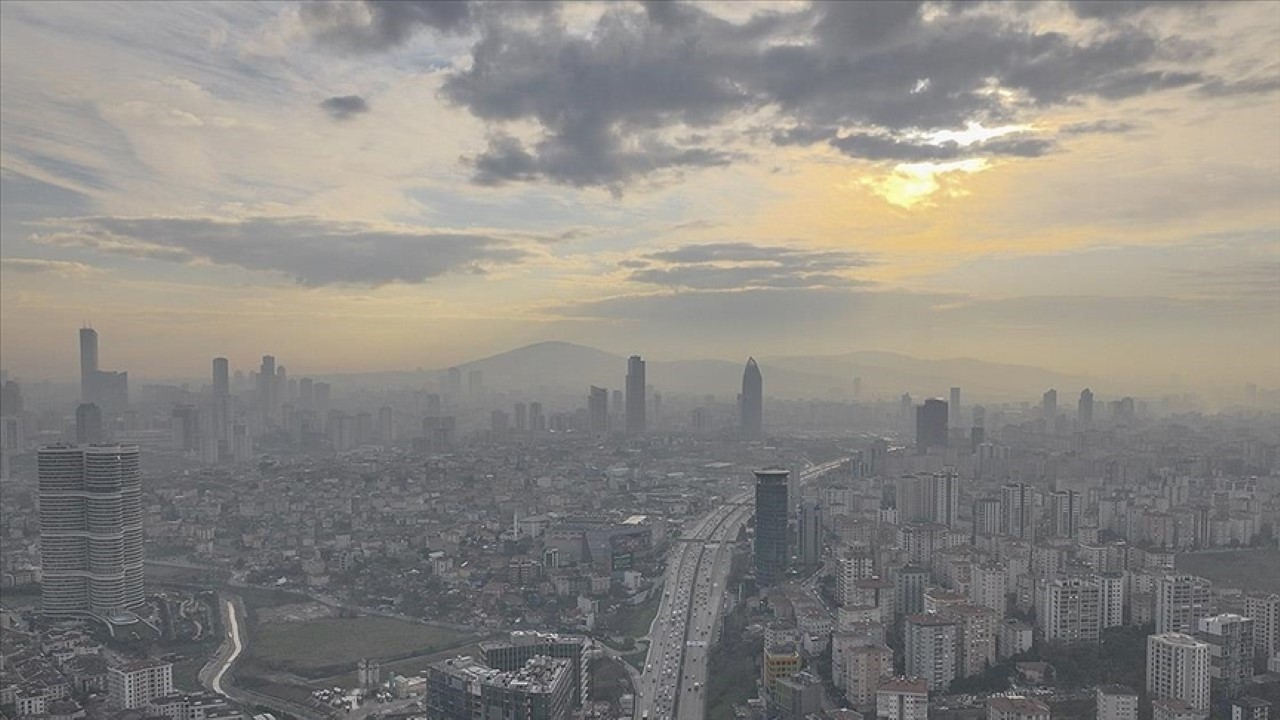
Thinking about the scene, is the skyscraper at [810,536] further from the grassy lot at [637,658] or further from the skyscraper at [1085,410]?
the skyscraper at [1085,410]

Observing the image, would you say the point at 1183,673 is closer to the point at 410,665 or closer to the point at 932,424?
the point at 410,665

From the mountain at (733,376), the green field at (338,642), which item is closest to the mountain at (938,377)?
the mountain at (733,376)

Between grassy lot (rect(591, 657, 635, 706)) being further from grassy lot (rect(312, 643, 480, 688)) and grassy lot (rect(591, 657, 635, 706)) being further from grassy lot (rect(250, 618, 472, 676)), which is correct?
grassy lot (rect(250, 618, 472, 676))

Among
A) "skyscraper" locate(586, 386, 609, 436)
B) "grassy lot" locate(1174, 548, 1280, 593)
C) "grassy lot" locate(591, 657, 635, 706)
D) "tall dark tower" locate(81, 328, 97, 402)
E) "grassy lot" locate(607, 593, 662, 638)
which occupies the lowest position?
"grassy lot" locate(607, 593, 662, 638)

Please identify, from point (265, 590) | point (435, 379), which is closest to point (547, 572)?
point (265, 590)

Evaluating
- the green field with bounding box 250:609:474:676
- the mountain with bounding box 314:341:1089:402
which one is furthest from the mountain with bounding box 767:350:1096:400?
the green field with bounding box 250:609:474:676

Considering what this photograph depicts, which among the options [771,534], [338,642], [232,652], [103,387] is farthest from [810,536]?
[103,387]
